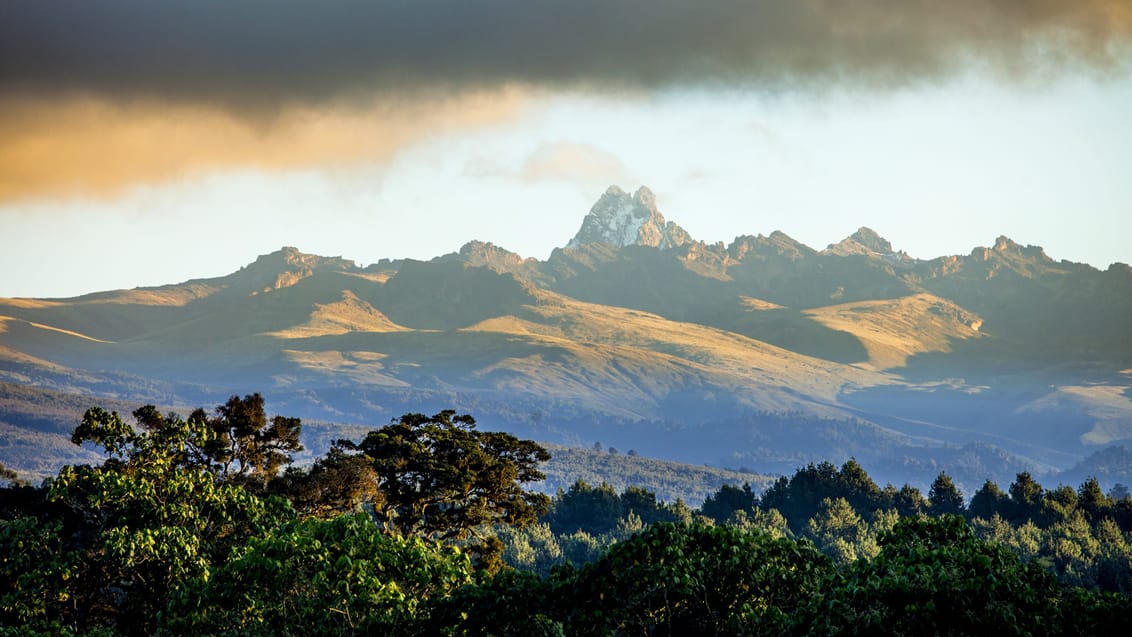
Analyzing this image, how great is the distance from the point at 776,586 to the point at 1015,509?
164m

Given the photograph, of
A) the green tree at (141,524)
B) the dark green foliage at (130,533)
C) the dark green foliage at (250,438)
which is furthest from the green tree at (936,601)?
the dark green foliage at (250,438)

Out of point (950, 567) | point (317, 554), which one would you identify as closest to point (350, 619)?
point (317, 554)

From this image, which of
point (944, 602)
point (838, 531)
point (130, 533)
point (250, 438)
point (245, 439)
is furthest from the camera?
point (838, 531)

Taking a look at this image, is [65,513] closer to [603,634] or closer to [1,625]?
[1,625]

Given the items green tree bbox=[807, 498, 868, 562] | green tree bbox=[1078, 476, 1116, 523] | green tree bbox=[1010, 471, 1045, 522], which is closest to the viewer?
green tree bbox=[807, 498, 868, 562]

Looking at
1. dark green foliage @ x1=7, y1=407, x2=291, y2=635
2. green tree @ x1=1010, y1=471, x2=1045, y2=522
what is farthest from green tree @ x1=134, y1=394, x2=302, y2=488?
green tree @ x1=1010, y1=471, x2=1045, y2=522

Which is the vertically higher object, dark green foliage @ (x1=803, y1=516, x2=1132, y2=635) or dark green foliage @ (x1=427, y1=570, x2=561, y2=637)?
dark green foliage @ (x1=803, y1=516, x2=1132, y2=635)

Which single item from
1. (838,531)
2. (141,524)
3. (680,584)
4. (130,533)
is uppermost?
(680,584)

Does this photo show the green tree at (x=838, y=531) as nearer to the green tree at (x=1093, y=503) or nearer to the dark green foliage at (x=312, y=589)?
the green tree at (x=1093, y=503)

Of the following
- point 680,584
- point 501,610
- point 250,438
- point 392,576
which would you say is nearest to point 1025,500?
point 250,438

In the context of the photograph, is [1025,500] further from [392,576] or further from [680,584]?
[392,576]

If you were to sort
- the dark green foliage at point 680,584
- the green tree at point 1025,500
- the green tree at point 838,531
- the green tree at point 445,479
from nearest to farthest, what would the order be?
the dark green foliage at point 680,584 < the green tree at point 445,479 < the green tree at point 838,531 < the green tree at point 1025,500

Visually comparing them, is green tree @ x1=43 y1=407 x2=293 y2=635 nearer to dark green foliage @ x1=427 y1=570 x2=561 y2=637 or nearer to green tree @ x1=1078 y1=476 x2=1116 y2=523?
dark green foliage @ x1=427 y1=570 x2=561 y2=637

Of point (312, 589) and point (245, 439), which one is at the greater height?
point (245, 439)
